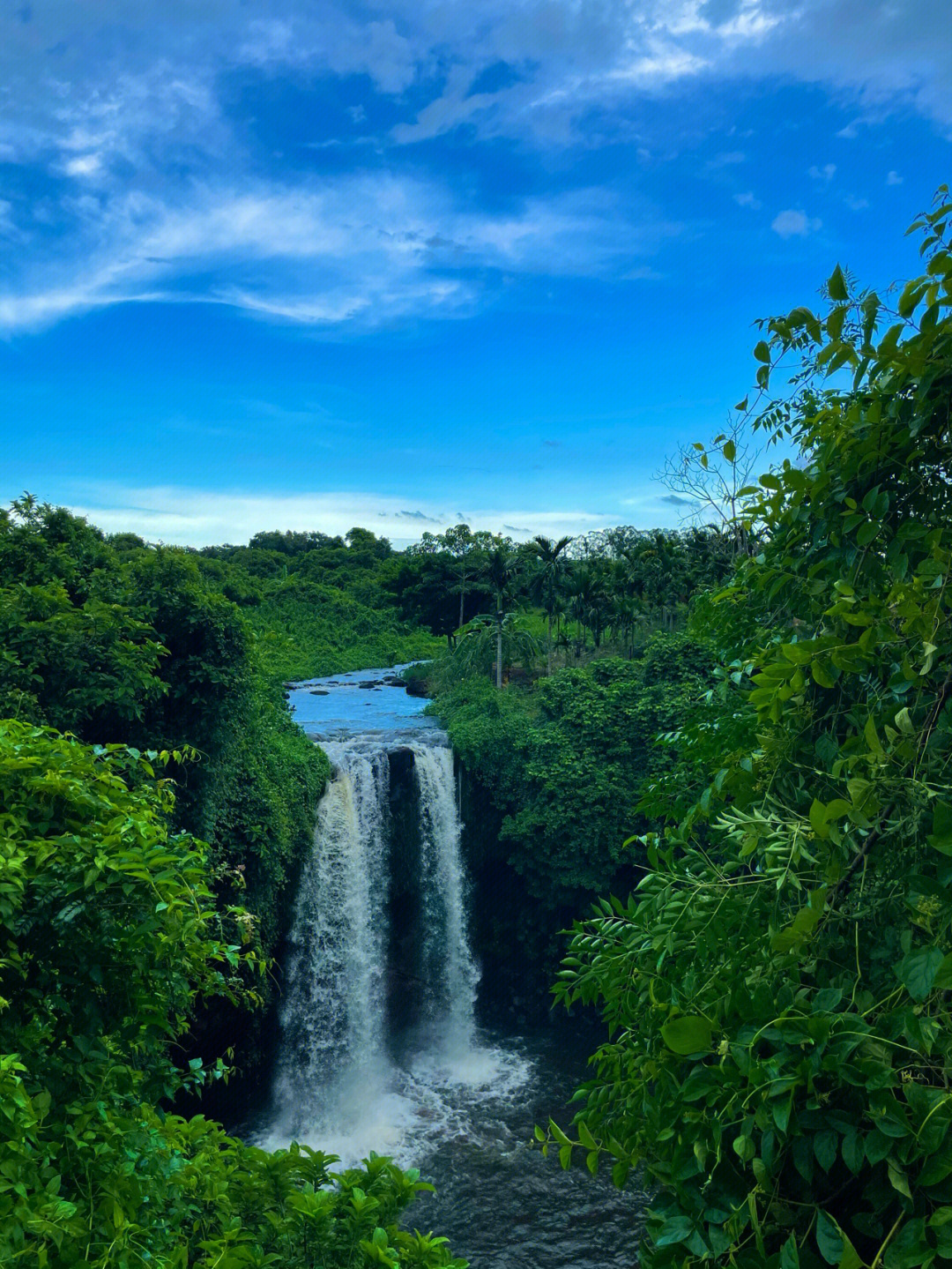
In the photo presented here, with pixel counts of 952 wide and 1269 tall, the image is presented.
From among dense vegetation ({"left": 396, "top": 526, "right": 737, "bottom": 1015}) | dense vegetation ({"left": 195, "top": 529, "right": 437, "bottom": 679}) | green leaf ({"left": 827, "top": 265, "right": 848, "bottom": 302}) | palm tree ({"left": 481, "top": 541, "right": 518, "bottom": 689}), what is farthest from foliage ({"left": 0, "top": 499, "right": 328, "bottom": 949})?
dense vegetation ({"left": 195, "top": 529, "right": 437, "bottom": 679})

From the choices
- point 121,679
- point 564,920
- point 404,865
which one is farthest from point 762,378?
point 564,920

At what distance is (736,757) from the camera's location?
8.25 ft

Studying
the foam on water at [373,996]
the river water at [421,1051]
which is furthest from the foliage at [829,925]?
the foam on water at [373,996]

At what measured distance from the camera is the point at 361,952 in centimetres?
1352

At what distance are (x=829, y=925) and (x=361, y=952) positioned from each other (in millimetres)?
12692

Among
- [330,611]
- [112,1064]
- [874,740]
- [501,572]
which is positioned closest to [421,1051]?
[112,1064]

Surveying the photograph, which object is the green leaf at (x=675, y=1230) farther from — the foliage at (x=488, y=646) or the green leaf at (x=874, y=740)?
the foliage at (x=488, y=646)

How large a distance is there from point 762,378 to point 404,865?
13345 millimetres

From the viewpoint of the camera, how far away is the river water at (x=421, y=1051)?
9.95 metres

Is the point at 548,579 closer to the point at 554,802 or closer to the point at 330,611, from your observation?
the point at 330,611

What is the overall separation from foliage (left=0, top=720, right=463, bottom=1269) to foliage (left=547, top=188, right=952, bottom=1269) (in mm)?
1174

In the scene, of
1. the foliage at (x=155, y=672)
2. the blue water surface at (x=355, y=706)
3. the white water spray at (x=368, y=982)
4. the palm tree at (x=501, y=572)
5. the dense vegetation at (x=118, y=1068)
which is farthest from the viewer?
the palm tree at (x=501, y=572)

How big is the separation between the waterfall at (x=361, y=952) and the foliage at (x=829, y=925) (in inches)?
456

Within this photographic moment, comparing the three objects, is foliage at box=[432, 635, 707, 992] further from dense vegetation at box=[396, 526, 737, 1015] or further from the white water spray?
the white water spray
